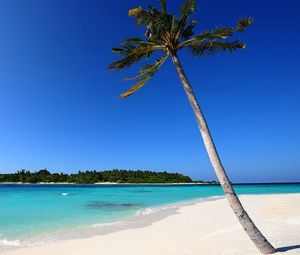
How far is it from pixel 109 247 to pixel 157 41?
7.41m

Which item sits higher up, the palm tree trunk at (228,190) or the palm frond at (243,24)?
the palm frond at (243,24)

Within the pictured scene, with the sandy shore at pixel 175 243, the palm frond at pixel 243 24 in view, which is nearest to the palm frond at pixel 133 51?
the palm frond at pixel 243 24

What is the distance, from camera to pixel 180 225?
15.0 meters

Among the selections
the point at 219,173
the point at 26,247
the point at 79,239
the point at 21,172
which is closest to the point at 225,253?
A: the point at 219,173

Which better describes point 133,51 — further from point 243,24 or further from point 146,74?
point 243,24

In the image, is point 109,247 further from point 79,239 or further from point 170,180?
point 170,180

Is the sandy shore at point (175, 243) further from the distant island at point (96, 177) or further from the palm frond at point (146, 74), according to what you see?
the distant island at point (96, 177)

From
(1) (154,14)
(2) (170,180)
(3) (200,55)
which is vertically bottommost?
(2) (170,180)

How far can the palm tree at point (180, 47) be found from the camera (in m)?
8.05

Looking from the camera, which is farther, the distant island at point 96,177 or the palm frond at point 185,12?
the distant island at point 96,177

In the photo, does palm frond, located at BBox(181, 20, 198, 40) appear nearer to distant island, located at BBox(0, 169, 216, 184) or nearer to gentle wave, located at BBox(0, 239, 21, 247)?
gentle wave, located at BBox(0, 239, 21, 247)

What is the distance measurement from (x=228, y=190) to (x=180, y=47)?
4.80 metres

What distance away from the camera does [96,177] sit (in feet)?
483

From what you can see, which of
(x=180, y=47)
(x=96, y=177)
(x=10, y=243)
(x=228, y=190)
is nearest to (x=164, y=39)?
(x=180, y=47)
